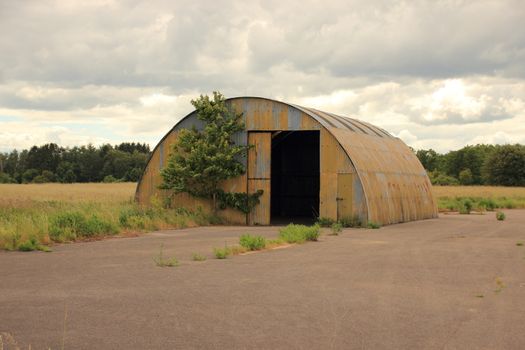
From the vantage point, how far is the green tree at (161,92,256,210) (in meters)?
28.1

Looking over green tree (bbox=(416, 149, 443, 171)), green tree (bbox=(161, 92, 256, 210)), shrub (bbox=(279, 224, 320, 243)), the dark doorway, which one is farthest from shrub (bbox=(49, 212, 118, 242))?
green tree (bbox=(416, 149, 443, 171))

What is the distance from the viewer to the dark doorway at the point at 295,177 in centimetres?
3606

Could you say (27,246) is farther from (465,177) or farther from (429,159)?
(429,159)

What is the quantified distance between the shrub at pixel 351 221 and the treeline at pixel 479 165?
3213 inches

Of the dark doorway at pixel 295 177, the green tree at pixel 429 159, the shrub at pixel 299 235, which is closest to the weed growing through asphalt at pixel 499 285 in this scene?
the shrub at pixel 299 235

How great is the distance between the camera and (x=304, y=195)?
3650 cm

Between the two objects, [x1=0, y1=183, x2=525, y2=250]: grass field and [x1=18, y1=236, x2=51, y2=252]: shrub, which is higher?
[x1=0, y1=183, x2=525, y2=250]: grass field

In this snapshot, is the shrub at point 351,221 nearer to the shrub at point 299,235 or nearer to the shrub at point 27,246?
the shrub at point 299,235

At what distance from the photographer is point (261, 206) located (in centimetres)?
2848

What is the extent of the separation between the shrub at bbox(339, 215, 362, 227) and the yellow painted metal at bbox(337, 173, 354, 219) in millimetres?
135

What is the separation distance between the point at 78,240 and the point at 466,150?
120 metres

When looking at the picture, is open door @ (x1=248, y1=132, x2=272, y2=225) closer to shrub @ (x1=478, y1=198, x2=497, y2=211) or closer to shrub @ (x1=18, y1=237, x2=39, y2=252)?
shrub @ (x1=18, y1=237, x2=39, y2=252)

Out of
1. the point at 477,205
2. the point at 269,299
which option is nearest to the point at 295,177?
the point at 477,205

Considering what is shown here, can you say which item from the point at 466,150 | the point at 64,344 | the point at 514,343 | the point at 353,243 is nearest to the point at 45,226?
the point at 353,243
